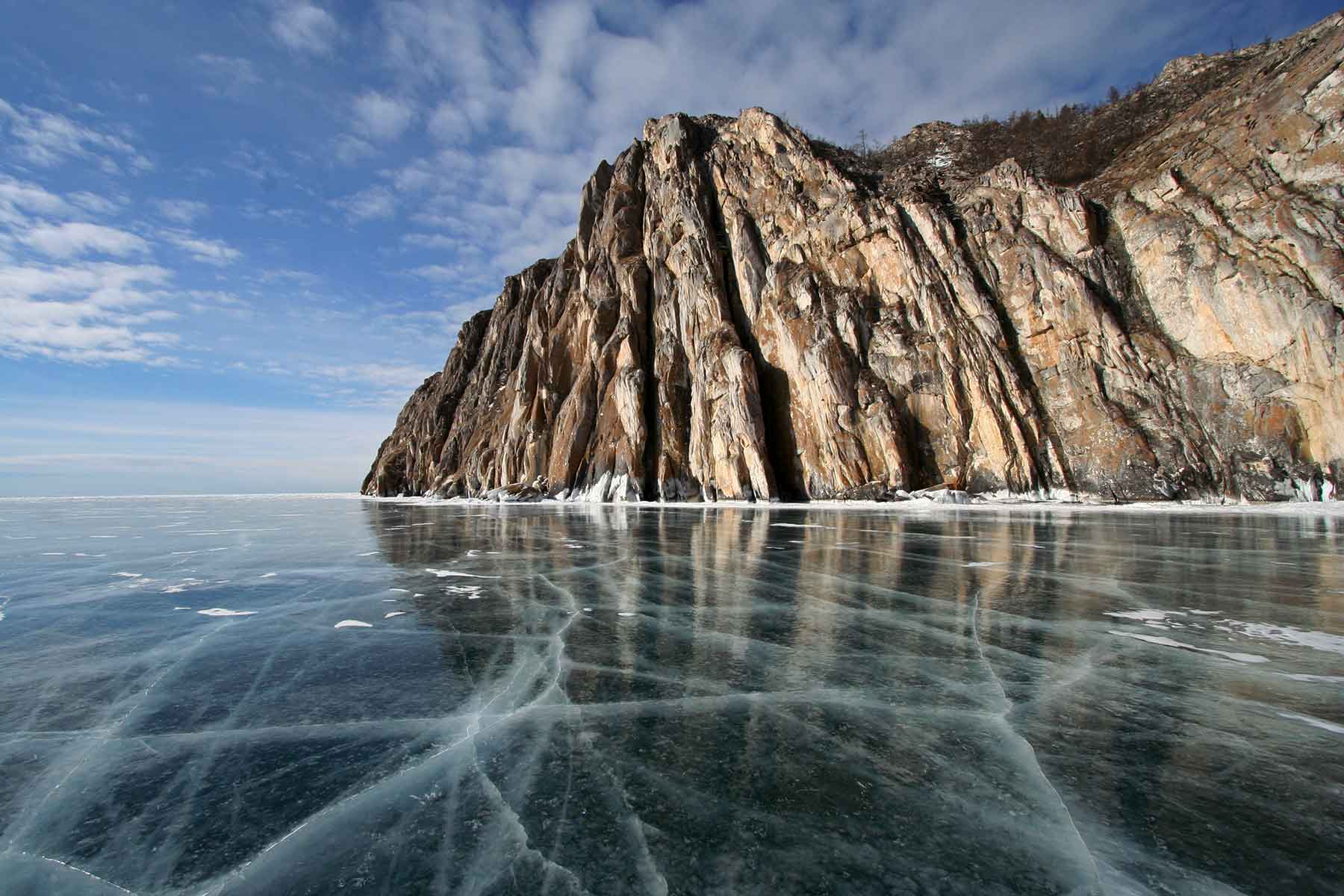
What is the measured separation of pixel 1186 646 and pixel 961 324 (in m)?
38.0

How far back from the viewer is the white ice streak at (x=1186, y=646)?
5941 mm

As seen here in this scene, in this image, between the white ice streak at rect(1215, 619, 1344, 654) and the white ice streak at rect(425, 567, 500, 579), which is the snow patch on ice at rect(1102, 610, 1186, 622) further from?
the white ice streak at rect(425, 567, 500, 579)

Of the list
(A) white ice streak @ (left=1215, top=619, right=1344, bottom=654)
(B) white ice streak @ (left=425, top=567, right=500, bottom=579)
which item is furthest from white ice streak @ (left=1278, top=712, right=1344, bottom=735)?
(B) white ice streak @ (left=425, top=567, right=500, bottom=579)

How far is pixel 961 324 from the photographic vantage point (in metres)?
40.0

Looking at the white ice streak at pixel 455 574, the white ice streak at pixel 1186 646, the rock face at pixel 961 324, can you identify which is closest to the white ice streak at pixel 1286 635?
the white ice streak at pixel 1186 646

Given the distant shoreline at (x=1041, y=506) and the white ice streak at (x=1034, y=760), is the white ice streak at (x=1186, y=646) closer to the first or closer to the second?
the white ice streak at (x=1034, y=760)

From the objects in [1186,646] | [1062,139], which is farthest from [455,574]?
[1062,139]

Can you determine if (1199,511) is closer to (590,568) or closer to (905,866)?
(590,568)

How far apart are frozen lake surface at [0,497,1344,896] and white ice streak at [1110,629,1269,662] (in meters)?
0.04

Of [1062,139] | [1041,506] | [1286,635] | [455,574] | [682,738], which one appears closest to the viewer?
[682,738]

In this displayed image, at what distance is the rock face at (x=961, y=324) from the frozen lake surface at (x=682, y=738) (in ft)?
91.0

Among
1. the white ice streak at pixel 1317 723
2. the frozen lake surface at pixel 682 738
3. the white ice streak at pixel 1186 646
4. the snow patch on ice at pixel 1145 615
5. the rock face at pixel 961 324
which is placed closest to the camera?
the frozen lake surface at pixel 682 738

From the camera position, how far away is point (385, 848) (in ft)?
10.2

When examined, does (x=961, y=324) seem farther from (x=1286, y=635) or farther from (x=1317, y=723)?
(x=1317, y=723)
